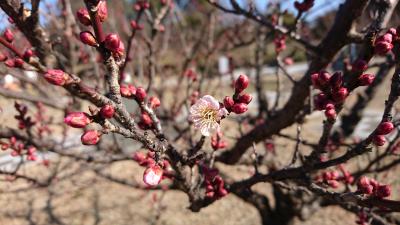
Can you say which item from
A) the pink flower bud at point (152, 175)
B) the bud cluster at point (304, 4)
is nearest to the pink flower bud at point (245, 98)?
the pink flower bud at point (152, 175)

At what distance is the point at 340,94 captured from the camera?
4.07 feet

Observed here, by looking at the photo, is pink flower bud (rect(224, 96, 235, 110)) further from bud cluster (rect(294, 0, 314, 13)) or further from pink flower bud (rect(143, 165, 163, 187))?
bud cluster (rect(294, 0, 314, 13))

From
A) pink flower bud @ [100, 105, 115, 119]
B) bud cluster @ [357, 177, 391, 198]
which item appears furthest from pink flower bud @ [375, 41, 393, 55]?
pink flower bud @ [100, 105, 115, 119]

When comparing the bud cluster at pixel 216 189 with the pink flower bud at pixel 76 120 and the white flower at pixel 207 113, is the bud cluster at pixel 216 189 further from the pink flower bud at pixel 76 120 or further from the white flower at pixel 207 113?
the pink flower bud at pixel 76 120

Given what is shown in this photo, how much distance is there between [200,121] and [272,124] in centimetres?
140

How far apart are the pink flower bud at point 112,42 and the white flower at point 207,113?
1.35 ft

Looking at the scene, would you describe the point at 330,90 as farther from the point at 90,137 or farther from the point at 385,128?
the point at 90,137

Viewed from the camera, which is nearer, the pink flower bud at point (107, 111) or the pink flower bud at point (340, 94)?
the pink flower bud at point (107, 111)

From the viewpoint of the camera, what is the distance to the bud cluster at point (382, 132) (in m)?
1.27

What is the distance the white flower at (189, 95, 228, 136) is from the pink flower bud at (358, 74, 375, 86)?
544 mm

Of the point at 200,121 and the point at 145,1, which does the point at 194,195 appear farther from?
the point at 145,1

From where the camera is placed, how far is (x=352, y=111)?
5.15 metres

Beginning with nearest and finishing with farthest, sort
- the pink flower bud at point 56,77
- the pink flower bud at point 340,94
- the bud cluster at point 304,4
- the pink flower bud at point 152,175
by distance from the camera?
Result: 1. the pink flower bud at point 56,77
2. the pink flower bud at point 152,175
3. the pink flower bud at point 340,94
4. the bud cluster at point 304,4

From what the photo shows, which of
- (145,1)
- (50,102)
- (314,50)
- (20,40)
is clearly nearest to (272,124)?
(314,50)
